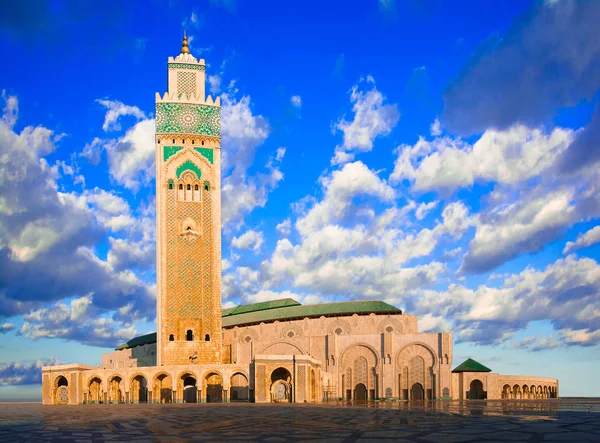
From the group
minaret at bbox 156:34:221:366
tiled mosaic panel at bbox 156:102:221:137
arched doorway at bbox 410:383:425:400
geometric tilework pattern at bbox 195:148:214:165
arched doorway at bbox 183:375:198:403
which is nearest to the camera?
minaret at bbox 156:34:221:366

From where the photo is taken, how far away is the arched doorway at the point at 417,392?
4850cm

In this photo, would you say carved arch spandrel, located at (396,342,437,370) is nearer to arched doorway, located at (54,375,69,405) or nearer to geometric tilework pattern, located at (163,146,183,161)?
geometric tilework pattern, located at (163,146,183,161)

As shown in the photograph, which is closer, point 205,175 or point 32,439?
point 32,439

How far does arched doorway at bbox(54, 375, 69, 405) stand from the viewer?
4491 cm

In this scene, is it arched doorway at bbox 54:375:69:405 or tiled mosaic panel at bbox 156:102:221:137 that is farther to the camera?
tiled mosaic panel at bbox 156:102:221:137

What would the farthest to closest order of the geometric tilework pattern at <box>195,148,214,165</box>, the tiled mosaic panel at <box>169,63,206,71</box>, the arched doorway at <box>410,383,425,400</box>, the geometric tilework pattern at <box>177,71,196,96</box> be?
1. the tiled mosaic panel at <box>169,63,206,71</box>
2. the geometric tilework pattern at <box>177,71,196,96</box>
3. the geometric tilework pattern at <box>195,148,214,165</box>
4. the arched doorway at <box>410,383,425,400</box>

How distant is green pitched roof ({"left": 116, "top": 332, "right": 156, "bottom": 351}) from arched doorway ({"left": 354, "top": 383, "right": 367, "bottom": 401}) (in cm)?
2263

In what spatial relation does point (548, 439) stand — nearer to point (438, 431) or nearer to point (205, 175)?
point (438, 431)

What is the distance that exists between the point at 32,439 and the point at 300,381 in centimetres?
2773

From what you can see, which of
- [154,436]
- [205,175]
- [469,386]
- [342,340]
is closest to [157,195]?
[205,175]

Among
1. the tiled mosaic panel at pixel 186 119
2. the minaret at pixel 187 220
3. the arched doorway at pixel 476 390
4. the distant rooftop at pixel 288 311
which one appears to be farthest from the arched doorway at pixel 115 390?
the arched doorway at pixel 476 390

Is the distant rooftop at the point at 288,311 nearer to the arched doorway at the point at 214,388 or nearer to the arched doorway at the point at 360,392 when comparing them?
the arched doorway at the point at 360,392

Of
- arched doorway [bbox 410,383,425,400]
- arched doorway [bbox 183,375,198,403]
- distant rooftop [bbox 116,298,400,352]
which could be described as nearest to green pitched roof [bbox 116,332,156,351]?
distant rooftop [bbox 116,298,400,352]

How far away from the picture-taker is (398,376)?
4919 cm
